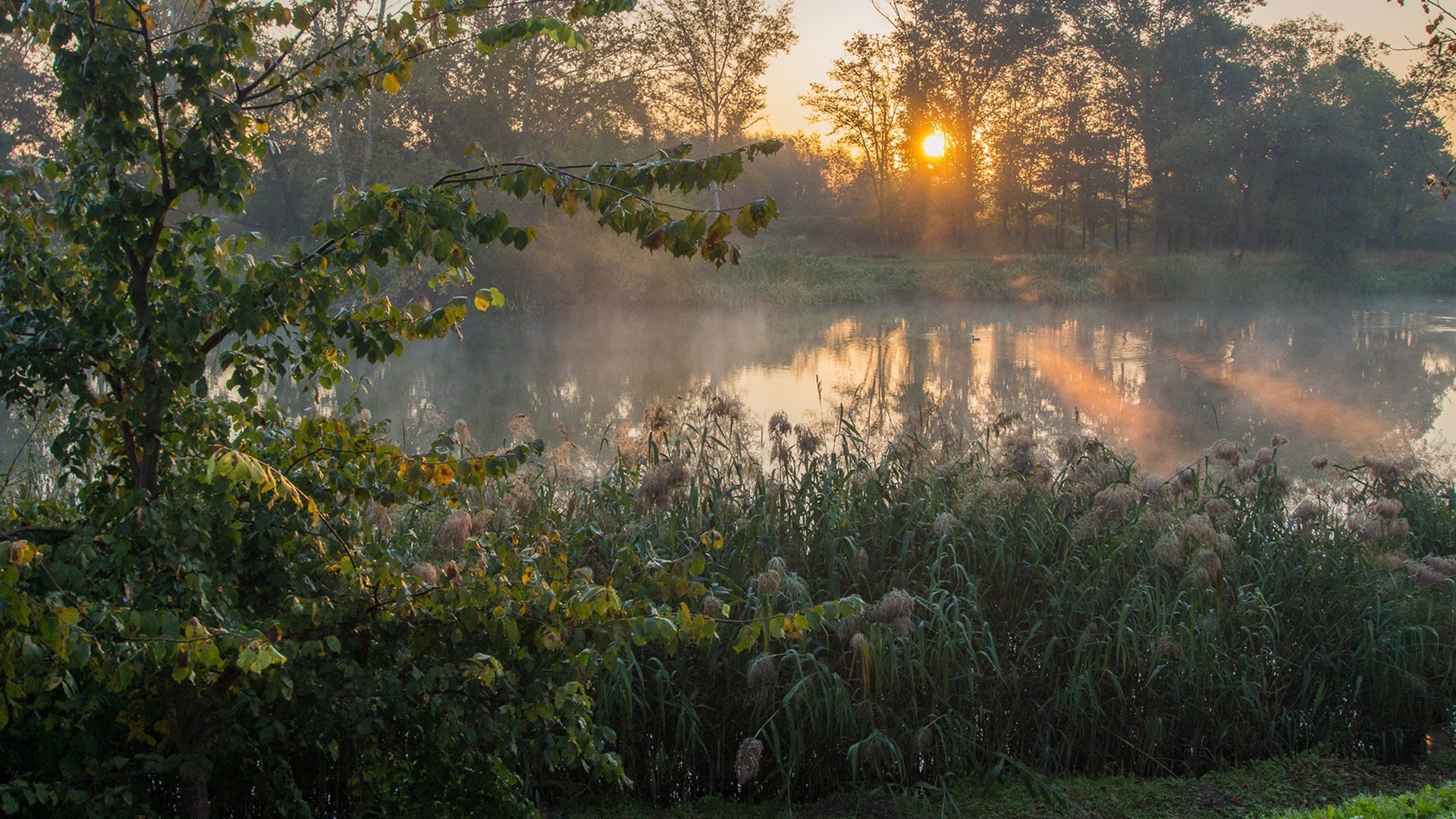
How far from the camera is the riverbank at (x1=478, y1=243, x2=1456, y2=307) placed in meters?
27.7

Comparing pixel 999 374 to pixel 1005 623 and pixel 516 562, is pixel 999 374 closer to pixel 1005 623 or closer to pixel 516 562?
pixel 1005 623

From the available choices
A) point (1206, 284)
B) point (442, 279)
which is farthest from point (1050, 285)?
point (442, 279)

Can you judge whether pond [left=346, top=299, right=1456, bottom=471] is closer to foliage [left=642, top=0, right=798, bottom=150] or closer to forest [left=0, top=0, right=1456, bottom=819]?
forest [left=0, top=0, right=1456, bottom=819]

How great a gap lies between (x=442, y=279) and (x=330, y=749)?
3.85 feet

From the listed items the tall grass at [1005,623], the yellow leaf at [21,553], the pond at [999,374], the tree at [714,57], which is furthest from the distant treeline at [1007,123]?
the yellow leaf at [21,553]

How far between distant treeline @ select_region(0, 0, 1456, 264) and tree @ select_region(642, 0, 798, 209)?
0.06m

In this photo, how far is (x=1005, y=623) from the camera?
16.2ft

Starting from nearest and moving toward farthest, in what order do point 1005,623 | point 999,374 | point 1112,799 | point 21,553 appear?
point 21,553 → point 1112,799 → point 1005,623 → point 999,374

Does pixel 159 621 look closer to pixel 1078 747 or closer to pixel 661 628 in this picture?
pixel 661 628

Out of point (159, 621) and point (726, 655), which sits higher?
point (159, 621)

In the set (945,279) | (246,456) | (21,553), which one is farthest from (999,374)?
(945,279)

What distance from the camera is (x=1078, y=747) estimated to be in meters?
4.60

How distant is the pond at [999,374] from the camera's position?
11.6 meters

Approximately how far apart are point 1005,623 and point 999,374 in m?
11.1
